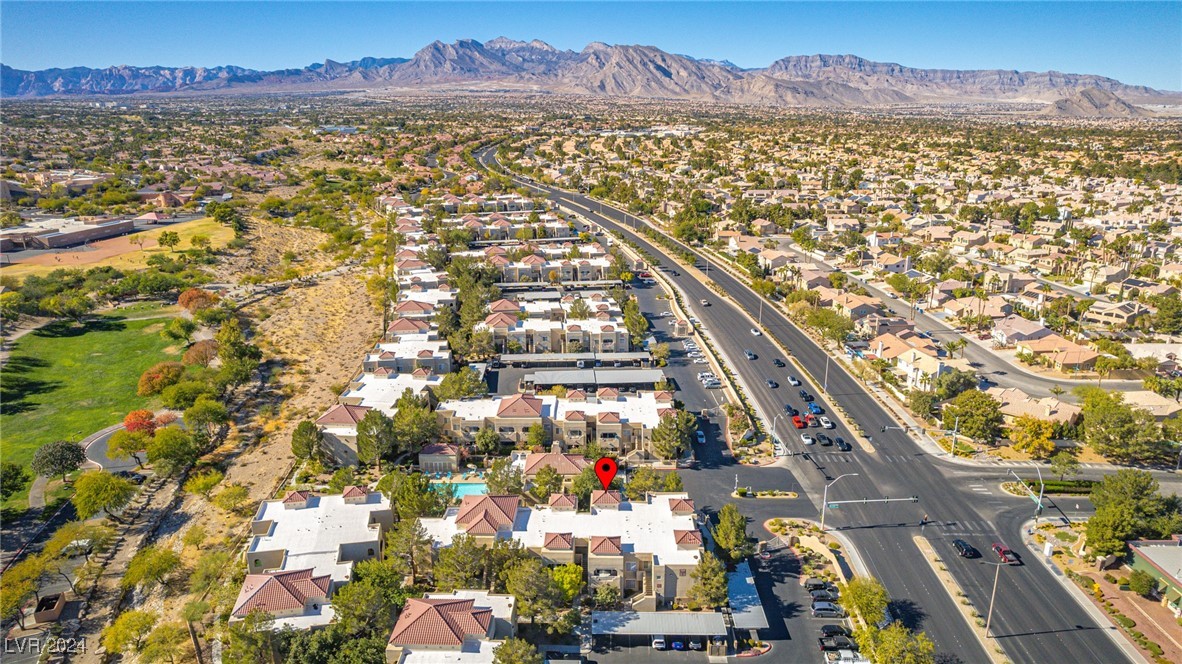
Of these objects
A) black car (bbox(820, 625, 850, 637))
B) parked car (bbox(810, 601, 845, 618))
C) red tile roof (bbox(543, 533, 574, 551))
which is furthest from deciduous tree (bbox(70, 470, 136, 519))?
black car (bbox(820, 625, 850, 637))

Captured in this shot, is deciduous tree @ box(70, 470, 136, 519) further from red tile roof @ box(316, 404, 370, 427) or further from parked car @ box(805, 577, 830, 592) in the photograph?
parked car @ box(805, 577, 830, 592)

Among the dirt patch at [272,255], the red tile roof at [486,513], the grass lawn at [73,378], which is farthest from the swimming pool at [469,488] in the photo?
the dirt patch at [272,255]

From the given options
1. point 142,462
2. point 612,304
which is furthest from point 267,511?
point 612,304

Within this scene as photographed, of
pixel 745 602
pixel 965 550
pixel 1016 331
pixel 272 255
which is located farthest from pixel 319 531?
pixel 272 255

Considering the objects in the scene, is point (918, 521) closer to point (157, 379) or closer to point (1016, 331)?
point (1016, 331)

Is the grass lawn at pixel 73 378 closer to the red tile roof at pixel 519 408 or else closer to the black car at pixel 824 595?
the red tile roof at pixel 519 408
